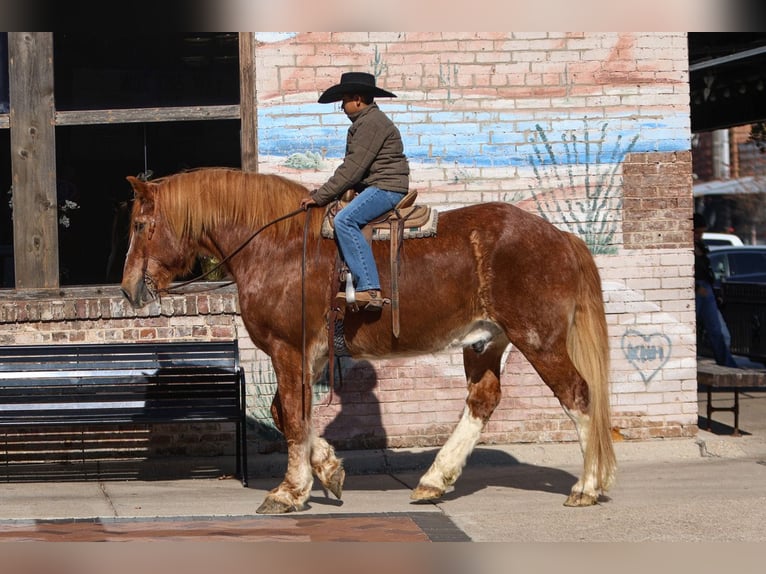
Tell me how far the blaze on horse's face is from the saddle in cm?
106

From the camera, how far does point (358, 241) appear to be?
7.34 m

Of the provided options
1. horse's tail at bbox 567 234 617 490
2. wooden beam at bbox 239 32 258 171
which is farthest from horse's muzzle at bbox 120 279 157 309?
horse's tail at bbox 567 234 617 490

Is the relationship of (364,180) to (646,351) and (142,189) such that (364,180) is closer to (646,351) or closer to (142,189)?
(142,189)

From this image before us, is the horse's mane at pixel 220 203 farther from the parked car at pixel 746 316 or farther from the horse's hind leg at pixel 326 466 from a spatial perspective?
the parked car at pixel 746 316

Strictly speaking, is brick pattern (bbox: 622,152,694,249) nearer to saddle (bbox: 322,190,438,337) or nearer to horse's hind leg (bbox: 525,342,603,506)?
horse's hind leg (bbox: 525,342,603,506)

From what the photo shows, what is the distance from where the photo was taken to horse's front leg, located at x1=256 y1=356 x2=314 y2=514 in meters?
7.39

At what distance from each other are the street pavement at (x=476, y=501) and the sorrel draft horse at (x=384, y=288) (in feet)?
1.09

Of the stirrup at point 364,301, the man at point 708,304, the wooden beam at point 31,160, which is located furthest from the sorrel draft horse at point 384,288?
the man at point 708,304

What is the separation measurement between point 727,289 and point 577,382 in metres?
8.18

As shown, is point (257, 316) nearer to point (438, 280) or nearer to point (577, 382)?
point (438, 280)

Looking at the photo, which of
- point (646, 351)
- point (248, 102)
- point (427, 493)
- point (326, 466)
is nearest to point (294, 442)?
point (326, 466)

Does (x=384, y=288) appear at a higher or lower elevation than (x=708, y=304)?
higher

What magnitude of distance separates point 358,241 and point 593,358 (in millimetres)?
1749

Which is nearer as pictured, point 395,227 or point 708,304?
point 395,227
